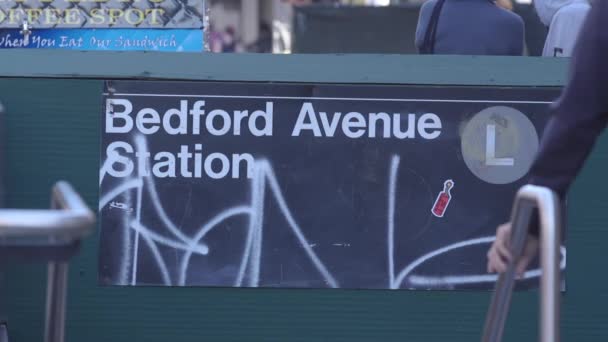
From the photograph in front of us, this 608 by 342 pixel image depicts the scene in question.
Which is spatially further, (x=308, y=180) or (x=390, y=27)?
(x=390, y=27)

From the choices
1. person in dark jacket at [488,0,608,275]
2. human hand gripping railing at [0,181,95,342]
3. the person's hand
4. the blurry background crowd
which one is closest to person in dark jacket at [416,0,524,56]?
the blurry background crowd

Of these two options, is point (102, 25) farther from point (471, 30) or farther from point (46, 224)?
point (46, 224)

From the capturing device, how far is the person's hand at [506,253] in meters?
3.18

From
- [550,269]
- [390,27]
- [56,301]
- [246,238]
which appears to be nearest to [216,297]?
[246,238]

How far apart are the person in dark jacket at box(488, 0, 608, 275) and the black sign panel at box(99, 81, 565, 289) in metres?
1.82

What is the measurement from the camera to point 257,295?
492 centimetres

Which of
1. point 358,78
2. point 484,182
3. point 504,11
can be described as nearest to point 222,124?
point 358,78

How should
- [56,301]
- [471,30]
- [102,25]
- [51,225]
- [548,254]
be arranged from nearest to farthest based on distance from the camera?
1. [51,225]
2. [548,254]
3. [56,301]
4. [471,30]
5. [102,25]

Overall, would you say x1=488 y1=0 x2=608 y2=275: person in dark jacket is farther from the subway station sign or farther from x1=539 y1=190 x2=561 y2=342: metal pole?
the subway station sign

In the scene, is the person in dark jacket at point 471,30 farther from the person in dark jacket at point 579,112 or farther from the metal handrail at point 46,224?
the metal handrail at point 46,224

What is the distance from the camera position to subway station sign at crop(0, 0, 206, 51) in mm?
5629

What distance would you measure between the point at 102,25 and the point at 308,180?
143cm

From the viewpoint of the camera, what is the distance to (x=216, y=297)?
4926 millimetres

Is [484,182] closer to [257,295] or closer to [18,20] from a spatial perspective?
[257,295]
